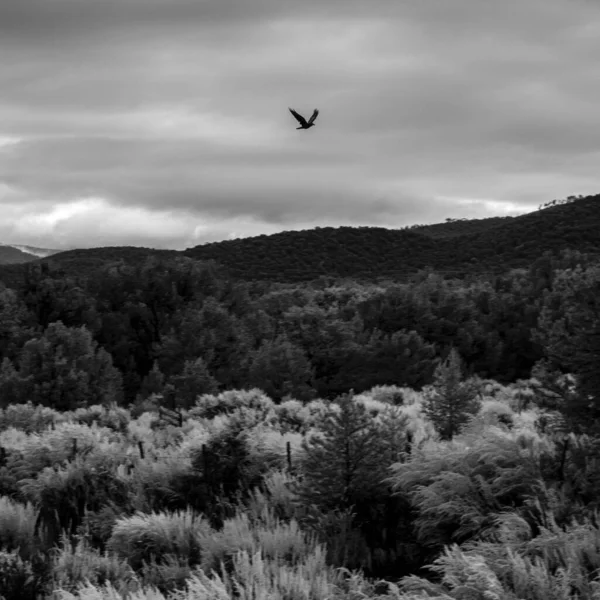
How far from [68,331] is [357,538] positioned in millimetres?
32533

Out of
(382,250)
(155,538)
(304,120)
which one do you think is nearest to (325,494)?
(155,538)

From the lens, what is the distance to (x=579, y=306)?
26.5 ft

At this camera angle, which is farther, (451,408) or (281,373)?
(281,373)

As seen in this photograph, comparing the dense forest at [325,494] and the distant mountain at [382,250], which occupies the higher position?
the distant mountain at [382,250]

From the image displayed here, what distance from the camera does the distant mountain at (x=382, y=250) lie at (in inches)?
4326

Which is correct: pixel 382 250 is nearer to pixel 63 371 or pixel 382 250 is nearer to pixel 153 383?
pixel 153 383

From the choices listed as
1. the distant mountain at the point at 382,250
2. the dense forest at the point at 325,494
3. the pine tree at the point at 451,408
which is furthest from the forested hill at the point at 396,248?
the pine tree at the point at 451,408

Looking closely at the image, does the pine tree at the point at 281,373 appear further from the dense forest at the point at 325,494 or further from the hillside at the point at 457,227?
the hillside at the point at 457,227

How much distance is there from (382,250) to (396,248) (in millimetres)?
2930

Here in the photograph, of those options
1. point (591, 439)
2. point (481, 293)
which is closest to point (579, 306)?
point (591, 439)

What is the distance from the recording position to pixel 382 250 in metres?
136

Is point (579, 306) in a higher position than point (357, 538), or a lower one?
higher

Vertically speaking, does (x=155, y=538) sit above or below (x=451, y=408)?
below

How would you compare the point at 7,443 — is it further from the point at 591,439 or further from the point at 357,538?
the point at 591,439
